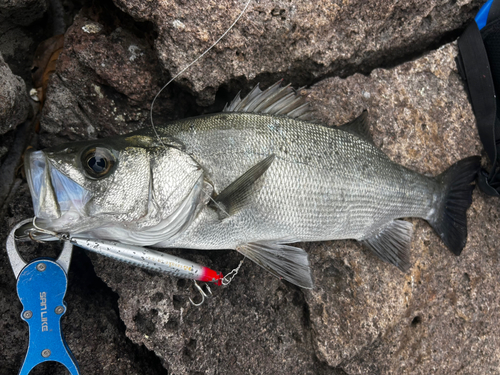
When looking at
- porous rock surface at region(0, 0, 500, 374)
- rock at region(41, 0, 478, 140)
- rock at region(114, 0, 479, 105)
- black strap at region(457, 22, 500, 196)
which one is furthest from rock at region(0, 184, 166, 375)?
black strap at region(457, 22, 500, 196)

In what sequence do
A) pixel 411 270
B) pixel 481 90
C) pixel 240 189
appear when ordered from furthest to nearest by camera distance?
pixel 481 90
pixel 411 270
pixel 240 189

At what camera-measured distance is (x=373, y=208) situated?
76.9 inches

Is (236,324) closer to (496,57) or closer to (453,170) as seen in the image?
(453,170)

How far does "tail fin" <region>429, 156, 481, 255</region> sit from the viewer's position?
215 centimetres

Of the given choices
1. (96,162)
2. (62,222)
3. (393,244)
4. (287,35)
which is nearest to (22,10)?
(96,162)

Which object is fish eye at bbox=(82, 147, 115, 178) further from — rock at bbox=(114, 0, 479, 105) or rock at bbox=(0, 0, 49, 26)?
rock at bbox=(0, 0, 49, 26)

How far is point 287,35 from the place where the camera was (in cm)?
199

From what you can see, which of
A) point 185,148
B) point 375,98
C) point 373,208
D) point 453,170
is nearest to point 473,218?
point 453,170

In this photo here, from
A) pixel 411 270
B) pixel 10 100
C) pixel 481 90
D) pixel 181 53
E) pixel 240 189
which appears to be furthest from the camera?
pixel 481 90

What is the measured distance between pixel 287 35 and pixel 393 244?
1.43 metres

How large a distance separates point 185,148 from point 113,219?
472mm

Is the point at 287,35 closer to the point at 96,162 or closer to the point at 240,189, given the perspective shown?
the point at 240,189

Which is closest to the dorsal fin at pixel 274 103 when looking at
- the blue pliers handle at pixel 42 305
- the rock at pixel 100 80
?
the rock at pixel 100 80

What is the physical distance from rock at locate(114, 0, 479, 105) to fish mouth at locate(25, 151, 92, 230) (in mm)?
862
